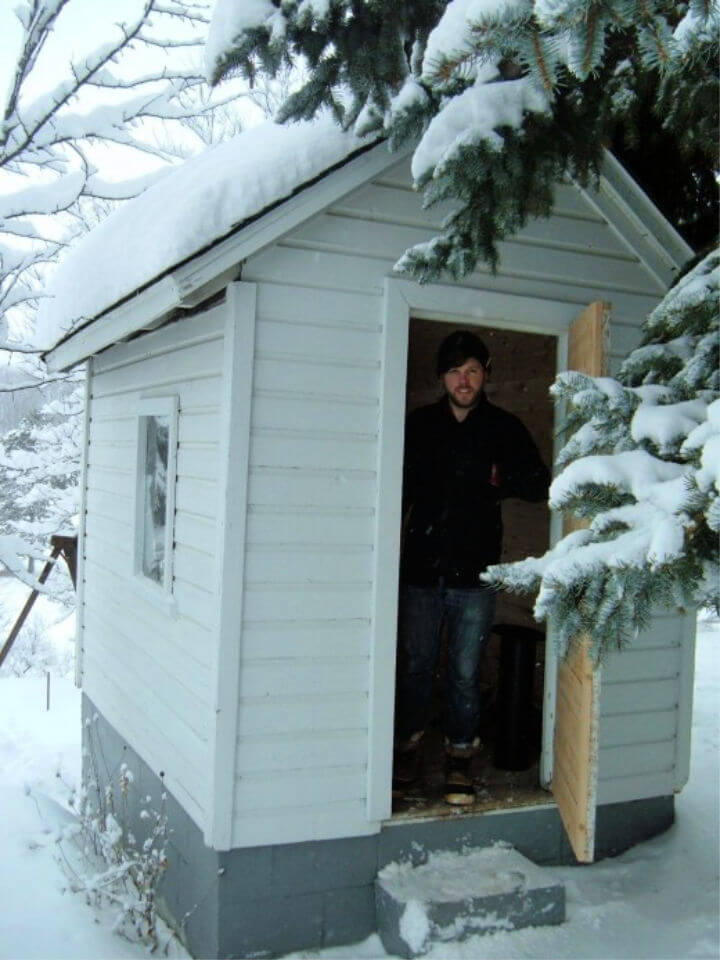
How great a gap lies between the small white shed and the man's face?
1.09ft

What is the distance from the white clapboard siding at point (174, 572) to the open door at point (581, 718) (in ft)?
5.82

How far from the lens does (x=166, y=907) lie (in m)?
5.06

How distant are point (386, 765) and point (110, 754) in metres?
3.07

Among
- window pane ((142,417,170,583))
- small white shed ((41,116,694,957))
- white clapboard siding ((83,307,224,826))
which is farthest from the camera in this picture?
window pane ((142,417,170,583))

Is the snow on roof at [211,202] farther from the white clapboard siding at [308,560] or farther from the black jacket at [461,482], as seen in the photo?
the black jacket at [461,482]

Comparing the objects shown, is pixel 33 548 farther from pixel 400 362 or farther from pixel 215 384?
pixel 400 362

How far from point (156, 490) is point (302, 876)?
2.61 meters

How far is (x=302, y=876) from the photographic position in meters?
4.17

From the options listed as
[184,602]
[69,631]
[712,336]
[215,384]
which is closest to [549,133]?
[712,336]

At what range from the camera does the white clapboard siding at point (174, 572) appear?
4.34 m

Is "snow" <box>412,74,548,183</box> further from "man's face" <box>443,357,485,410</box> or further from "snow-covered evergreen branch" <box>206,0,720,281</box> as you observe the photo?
"man's face" <box>443,357,485,410</box>

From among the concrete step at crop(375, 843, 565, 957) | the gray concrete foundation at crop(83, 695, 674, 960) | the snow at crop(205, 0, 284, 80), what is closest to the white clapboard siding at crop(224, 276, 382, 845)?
the gray concrete foundation at crop(83, 695, 674, 960)

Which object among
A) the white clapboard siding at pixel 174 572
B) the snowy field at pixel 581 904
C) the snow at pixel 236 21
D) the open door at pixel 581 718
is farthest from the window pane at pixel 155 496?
the snow at pixel 236 21

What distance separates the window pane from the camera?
546 cm
